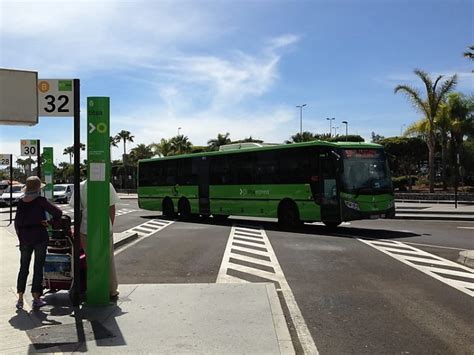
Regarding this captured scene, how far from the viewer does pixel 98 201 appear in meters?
7.25

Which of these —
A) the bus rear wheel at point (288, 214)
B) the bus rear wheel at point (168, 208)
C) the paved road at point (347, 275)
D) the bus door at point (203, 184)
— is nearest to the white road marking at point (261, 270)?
the paved road at point (347, 275)

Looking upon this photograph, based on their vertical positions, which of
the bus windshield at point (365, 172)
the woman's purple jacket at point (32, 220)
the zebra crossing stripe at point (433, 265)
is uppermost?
the bus windshield at point (365, 172)

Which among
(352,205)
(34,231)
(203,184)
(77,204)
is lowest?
(352,205)

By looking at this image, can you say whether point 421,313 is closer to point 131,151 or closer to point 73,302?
point 73,302

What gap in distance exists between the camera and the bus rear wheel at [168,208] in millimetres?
27000

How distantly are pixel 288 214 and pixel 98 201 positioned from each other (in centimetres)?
1348

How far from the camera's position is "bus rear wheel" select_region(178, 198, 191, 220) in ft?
84.5

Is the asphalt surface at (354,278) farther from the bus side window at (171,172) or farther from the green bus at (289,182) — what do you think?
the bus side window at (171,172)

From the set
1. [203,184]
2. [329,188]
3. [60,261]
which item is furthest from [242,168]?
[60,261]

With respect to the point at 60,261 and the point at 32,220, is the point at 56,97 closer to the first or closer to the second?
the point at 32,220

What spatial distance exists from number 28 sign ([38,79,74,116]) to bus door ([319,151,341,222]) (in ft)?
39.7

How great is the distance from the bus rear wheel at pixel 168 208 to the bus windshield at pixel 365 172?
11006mm

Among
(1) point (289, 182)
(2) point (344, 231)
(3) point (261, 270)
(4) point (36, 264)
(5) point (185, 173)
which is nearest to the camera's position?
(4) point (36, 264)

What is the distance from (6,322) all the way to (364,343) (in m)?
4.11
